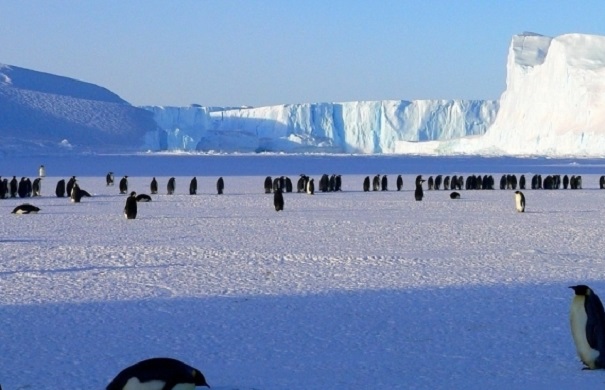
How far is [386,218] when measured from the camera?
14.6m

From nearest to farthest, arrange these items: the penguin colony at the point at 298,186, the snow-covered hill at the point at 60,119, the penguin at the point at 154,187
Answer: the penguin colony at the point at 298,186
the penguin at the point at 154,187
the snow-covered hill at the point at 60,119

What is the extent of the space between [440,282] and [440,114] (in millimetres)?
81516

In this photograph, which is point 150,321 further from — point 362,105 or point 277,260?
point 362,105

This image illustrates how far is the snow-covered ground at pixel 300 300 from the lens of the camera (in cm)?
488

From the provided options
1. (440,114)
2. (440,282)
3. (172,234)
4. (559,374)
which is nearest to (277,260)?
(440,282)

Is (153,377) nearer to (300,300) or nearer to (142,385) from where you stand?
(142,385)

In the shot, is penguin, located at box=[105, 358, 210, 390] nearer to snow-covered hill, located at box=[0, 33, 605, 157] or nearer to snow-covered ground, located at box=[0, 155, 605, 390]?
snow-covered ground, located at box=[0, 155, 605, 390]

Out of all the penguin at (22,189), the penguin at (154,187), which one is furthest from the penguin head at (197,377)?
the penguin at (154,187)

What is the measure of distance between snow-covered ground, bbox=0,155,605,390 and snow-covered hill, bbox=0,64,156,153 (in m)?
60.0

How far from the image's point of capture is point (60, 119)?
81125mm

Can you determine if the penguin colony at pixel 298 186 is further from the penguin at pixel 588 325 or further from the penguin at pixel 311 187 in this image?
the penguin at pixel 588 325

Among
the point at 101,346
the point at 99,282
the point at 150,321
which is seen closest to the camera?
the point at 101,346

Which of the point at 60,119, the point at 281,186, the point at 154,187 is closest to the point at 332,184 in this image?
the point at 281,186

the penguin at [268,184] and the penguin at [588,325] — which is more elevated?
the penguin at [588,325]
